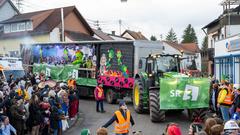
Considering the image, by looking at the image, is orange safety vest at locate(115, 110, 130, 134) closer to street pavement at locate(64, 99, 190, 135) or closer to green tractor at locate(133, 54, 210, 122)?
street pavement at locate(64, 99, 190, 135)

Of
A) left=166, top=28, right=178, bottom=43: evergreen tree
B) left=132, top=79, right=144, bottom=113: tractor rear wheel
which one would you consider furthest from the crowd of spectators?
left=166, top=28, right=178, bottom=43: evergreen tree

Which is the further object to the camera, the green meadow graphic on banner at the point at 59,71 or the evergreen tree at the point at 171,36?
the evergreen tree at the point at 171,36

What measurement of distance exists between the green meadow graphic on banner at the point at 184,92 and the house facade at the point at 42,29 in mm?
30542

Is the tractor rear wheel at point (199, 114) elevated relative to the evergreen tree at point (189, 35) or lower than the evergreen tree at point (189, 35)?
lower

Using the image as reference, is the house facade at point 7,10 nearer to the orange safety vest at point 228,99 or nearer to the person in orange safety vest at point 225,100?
the person in orange safety vest at point 225,100

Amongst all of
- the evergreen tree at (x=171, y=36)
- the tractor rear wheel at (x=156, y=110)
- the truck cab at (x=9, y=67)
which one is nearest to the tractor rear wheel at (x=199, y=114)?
the tractor rear wheel at (x=156, y=110)

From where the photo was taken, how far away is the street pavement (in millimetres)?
14797

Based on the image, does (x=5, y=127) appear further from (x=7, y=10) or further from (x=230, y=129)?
(x=7, y=10)

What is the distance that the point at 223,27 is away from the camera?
40594 mm

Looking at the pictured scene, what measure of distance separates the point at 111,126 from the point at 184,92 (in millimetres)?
3174

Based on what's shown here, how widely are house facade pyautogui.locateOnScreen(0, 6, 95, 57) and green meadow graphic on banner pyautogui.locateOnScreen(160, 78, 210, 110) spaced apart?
3054 cm

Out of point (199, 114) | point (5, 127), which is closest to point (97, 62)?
point (199, 114)

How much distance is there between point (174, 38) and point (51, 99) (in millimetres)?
147142

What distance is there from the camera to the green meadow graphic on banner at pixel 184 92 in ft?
51.3
